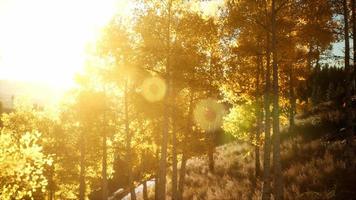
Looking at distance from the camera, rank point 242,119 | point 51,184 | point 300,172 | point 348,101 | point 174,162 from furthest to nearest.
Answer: point 51,184, point 242,119, point 300,172, point 174,162, point 348,101

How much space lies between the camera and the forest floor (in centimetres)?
1552

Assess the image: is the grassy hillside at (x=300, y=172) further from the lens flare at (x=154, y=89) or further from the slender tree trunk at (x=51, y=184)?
the slender tree trunk at (x=51, y=184)

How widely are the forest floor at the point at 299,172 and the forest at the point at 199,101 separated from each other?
77 millimetres

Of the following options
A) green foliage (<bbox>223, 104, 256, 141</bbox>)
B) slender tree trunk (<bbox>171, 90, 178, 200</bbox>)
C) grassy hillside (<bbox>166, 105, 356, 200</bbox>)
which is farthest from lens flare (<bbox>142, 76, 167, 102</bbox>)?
green foliage (<bbox>223, 104, 256, 141</bbox>)

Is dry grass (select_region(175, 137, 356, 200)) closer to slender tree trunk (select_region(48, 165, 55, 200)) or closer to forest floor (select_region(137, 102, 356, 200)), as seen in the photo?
forest floor (select_region(137, 102, 356, 200))

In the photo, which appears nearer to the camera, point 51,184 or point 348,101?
point 348,101

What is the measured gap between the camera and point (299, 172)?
18.2 metres

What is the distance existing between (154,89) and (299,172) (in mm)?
7947

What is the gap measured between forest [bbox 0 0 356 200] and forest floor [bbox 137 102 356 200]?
0.08m

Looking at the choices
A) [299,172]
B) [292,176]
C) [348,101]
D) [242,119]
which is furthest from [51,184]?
[348,101]

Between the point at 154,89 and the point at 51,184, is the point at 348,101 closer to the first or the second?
the point at 154,89

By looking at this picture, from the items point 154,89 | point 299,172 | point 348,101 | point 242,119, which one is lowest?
point 299,172

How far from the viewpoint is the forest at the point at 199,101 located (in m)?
14.8

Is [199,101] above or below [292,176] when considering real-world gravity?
above
